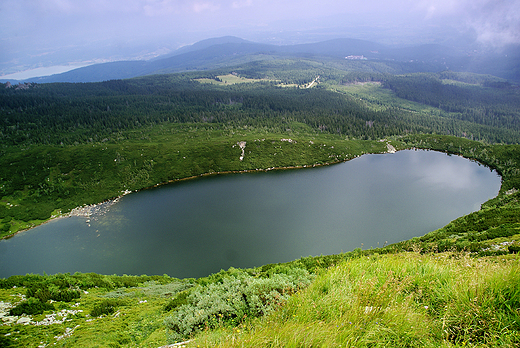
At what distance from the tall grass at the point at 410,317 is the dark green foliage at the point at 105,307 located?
1510 cm

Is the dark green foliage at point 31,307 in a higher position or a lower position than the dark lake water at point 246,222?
higher

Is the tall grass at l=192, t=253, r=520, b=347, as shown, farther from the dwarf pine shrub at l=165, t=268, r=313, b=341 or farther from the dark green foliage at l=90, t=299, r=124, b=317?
the dark green foliage at l=90, t=299, r=124, b=317

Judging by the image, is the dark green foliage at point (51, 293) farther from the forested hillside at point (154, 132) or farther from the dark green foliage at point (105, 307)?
the forested hillside at point (154, 132)

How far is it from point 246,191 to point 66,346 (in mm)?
50742

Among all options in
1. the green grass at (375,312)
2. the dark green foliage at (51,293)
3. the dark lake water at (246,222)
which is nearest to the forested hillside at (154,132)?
the dark lake water at (246,222)

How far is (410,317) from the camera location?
5.03 metres

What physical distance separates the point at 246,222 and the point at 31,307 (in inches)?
1315

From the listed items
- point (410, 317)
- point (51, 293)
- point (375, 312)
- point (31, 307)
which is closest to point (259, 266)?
point (51, 293)

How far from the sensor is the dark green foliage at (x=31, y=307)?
591 inches

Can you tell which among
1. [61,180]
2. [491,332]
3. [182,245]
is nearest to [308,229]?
[182,245]

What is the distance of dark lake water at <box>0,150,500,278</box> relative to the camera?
1489 inches

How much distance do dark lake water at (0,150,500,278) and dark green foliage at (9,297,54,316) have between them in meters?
19.2

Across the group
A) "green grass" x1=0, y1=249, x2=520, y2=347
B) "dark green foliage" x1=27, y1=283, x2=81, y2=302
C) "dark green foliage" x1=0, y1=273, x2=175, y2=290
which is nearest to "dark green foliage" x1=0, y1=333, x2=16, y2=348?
"green grass" x1=0, y1=249, x2=520, y2=347

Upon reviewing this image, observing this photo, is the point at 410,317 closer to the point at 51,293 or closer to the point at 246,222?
the point at 51,293
